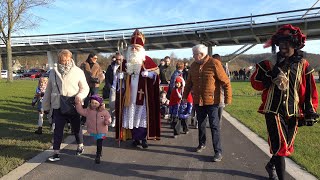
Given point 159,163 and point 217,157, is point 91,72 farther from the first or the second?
point 217,157

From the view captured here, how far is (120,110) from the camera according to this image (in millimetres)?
7051

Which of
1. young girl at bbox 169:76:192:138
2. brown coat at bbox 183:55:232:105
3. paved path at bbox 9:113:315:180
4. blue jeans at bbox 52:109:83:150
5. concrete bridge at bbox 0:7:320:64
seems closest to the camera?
paved path at bbox 9:113:315:180

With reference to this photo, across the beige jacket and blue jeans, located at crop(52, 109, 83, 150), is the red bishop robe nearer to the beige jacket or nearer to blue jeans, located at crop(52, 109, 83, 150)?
blue jeans, located at crop(52, 109, 83, 150)

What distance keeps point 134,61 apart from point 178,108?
2097 mm

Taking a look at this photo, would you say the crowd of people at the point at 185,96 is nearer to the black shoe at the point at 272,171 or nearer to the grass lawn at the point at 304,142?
the black shoe at the point at 272,171

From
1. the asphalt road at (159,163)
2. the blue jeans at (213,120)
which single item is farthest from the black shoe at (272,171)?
the blue jeans at (213,120)

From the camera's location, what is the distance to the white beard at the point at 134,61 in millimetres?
6988

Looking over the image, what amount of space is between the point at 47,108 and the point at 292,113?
4000mm

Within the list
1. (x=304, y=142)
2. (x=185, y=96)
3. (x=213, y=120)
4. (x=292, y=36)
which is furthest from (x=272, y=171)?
(x=304, y=142)

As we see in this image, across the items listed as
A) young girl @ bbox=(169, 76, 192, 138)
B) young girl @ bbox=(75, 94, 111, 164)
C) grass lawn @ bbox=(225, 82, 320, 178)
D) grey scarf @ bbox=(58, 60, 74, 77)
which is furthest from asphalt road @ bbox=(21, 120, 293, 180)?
grey scarf @ bbox=(58, 60, 74, 77)

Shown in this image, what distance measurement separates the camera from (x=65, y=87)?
5.96 metres

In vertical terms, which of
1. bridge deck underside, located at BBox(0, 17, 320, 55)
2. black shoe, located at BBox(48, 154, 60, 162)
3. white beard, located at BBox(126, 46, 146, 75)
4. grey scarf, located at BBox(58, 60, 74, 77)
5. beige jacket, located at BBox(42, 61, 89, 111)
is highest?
bridge deck underside, located at BBox(0, 17, 320, 55)

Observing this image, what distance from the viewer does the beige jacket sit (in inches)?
235

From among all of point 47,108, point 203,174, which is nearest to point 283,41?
point 203,174
